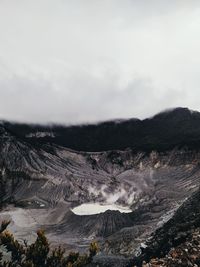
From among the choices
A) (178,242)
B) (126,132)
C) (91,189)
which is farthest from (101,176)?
(178,242)

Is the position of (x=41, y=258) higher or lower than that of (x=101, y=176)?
lower

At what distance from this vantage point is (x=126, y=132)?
11838 centimetres

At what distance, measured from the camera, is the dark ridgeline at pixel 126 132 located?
107 meters

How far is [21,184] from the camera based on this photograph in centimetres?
9200

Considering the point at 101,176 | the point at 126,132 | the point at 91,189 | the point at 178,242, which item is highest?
the point at 126,132

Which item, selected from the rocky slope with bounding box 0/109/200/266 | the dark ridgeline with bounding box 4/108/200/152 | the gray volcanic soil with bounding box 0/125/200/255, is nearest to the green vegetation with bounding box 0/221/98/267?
the rocky slope with bounding box 0/109/200/266

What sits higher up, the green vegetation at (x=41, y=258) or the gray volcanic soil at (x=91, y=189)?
the gray volcanic soil at (x=91, y=189)

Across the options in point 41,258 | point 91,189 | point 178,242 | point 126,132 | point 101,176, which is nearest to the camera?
point 178,242

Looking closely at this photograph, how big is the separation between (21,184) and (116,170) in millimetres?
18421

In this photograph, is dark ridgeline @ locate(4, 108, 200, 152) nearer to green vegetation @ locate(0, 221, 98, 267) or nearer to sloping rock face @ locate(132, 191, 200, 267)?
green vegetation @ locate(0, 221, 98, 267)

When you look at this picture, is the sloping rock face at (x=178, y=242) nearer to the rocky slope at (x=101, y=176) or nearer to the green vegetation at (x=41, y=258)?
the rocky slope at (x=101, y=176)

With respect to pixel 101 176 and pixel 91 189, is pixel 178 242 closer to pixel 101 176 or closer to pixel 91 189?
pixel 91 189

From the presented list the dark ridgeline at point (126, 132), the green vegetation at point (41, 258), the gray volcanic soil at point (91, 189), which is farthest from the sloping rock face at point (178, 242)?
the dark ridgeline at point (126, 132)

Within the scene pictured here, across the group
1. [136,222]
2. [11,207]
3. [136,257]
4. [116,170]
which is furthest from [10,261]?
[116,170]
